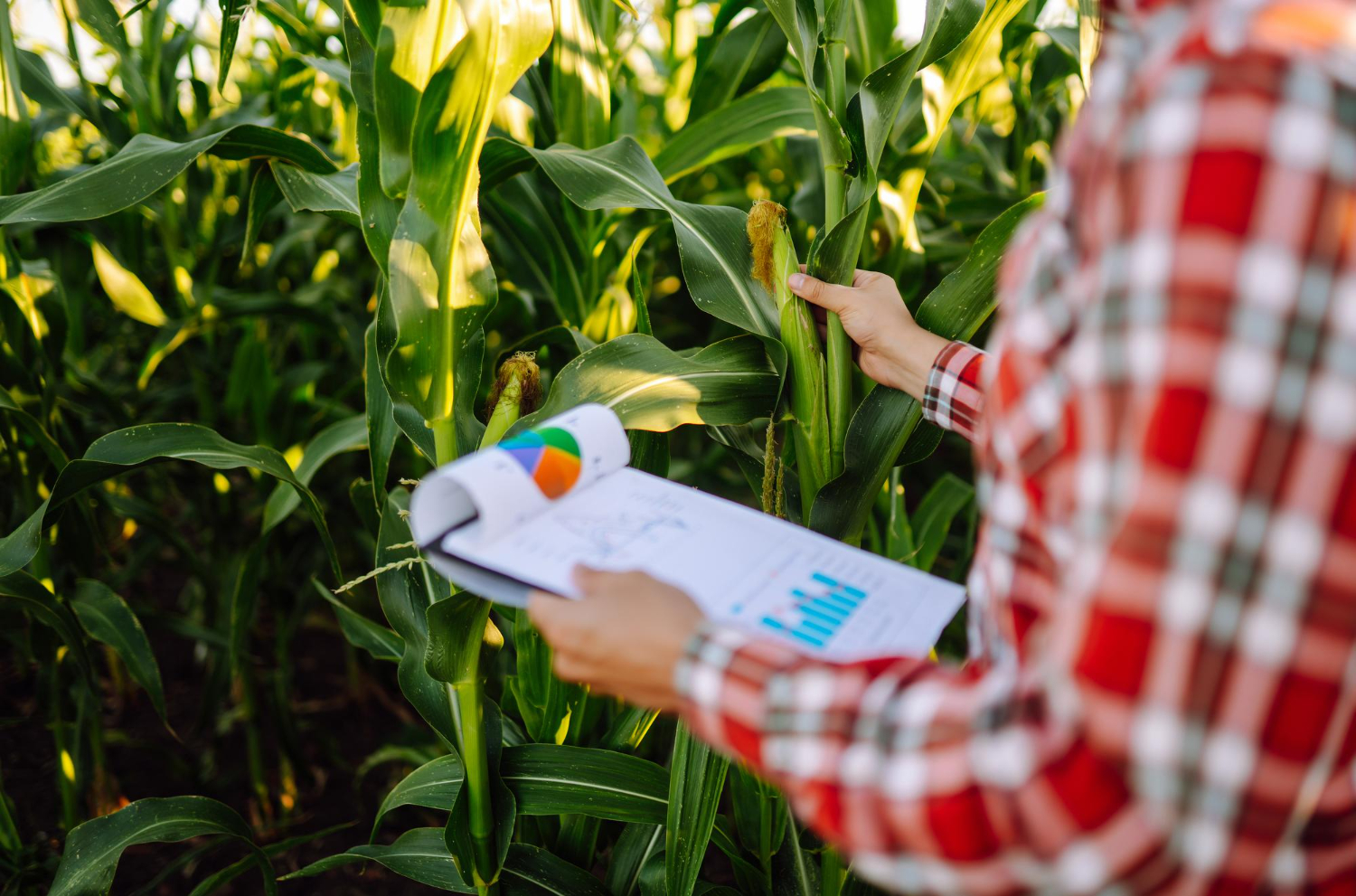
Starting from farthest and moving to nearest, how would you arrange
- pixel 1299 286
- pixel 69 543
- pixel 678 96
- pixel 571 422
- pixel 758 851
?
pixel 678 96
pixel 69 543
pixel 758 851
pixel 571 422
pixel 1299 286

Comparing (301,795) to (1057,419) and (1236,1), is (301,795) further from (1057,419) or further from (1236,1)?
(1236,1)

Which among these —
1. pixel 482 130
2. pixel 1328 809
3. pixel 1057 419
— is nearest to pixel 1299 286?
pixel 1057 419

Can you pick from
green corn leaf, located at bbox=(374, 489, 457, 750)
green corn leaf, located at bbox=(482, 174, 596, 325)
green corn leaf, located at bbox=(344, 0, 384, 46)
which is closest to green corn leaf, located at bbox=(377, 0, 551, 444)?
green corn leaf, located at bbox=(344, 0, 384, 46)

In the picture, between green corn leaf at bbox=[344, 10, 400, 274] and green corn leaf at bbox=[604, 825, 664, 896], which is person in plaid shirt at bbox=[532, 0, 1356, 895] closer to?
green corn leaf at bbox=[344, 10, 400, 274]

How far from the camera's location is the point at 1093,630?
352mm

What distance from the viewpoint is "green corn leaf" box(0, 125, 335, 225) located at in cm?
92

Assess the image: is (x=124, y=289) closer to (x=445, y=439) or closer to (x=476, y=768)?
(x=445, y=439)

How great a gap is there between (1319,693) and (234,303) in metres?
1.49

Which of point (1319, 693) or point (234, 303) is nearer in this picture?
point (1319, 693)

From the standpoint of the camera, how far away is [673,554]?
58cm

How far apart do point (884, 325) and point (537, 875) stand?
72 cm

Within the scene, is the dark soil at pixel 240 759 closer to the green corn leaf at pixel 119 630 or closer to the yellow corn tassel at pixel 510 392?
the green corn leaf at pixel 119 630

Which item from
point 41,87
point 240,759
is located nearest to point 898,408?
point 41,87

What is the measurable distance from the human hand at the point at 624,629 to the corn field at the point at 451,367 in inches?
12.2
